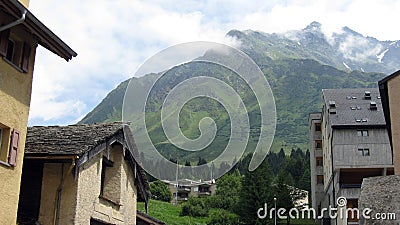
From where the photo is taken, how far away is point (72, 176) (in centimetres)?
1872

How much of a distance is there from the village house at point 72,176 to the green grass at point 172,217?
154 feet

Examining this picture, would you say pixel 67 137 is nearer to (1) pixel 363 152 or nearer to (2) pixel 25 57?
(2) pixel 25 57

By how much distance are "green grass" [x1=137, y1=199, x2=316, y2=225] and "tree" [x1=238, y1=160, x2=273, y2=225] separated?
3.54m

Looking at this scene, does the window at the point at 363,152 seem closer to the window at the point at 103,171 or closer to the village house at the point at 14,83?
the window at the point at 103,171

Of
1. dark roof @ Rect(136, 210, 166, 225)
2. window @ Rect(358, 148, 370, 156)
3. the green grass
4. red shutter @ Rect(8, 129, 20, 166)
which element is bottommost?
dark roof @ Rect(136, 210, 166, 225)

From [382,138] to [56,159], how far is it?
140 ft

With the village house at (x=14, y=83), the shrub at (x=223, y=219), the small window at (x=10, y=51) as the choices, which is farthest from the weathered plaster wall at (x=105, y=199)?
the shrub at (x=223, y=219)

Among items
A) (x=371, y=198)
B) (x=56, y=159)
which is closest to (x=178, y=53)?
(x=56, y=159)

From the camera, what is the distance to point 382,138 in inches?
2131

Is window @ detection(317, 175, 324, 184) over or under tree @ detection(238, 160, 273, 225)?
over

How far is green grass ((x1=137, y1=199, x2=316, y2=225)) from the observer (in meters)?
70.5

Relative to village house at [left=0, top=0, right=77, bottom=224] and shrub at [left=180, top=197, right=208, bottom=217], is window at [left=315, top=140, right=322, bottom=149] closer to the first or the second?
shrub at [left=180, top=197, right=208, bottom=217]

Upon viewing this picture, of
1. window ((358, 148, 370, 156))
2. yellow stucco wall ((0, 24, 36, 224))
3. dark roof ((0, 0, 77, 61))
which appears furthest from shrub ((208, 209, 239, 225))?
yellow stucco wall ((0, 24, 36, 224))

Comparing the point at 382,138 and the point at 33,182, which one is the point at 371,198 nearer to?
the point at 33,182
